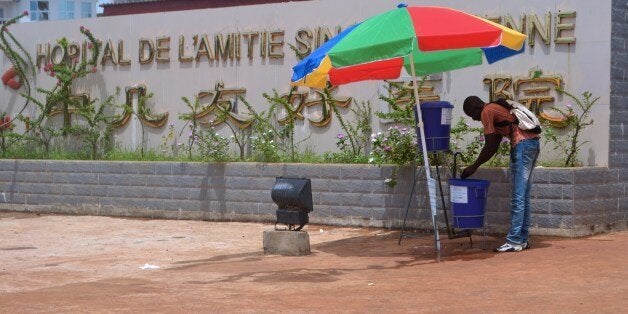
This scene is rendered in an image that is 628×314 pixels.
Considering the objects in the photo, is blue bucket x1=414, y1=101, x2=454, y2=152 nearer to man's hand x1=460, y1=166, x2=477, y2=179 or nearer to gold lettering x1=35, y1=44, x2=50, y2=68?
man's hand x1=460, y1=166, x2=477, y2=179

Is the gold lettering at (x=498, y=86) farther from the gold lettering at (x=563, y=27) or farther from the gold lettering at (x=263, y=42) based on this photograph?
the gold lettering at (x=263, y=42)

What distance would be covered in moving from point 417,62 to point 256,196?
11.8ft

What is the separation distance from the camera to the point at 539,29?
1337 cm

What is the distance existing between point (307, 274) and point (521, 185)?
2.75 m

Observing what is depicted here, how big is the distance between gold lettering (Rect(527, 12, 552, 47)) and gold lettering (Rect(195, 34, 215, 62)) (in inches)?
214

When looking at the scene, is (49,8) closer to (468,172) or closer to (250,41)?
(250,41)

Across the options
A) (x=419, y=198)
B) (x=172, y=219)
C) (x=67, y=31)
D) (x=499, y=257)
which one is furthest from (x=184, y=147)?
(x=499, y=257)

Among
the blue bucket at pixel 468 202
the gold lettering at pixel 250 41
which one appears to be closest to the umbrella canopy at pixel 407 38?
the blue bucket at pixel 468 202

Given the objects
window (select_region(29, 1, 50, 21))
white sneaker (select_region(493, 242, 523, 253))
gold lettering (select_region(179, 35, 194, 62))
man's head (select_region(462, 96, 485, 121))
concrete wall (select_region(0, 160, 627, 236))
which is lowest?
white sneaker (select_region(493, 242, 523, 253))

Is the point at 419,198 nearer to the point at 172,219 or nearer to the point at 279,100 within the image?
the point at 279,100

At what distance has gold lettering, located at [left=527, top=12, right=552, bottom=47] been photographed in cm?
1329

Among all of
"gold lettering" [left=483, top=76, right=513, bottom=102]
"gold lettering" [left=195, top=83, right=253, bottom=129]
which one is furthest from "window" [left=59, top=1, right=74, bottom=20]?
"gold lettering" [left=483, top=76, right=513, bottom=102]

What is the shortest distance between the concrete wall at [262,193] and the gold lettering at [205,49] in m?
1.92

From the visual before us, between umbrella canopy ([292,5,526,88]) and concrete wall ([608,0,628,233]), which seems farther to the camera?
concrete wall ([608,0,628,233])
